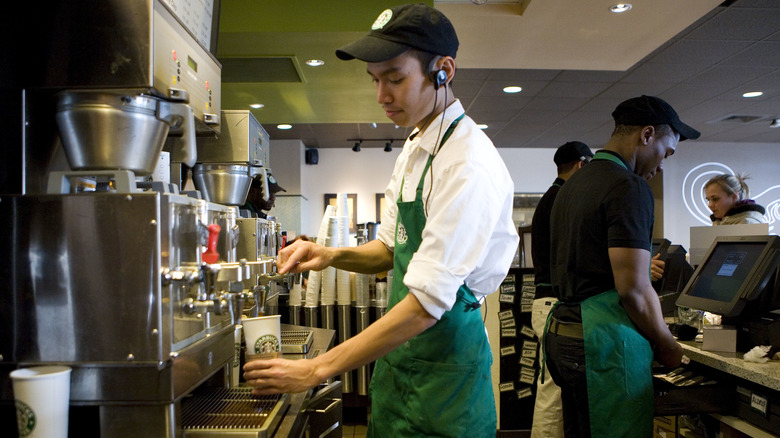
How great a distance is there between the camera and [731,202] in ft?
13.7

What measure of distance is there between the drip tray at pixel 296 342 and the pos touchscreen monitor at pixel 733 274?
1.56 m

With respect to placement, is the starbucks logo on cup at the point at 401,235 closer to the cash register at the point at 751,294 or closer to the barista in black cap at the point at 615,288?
the barista in black cap at the point at 615,288

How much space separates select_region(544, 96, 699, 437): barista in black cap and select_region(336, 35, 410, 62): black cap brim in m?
1.03

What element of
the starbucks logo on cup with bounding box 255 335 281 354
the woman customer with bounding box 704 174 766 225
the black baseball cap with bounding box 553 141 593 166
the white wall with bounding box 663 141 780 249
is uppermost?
the white wall with bounding box 663 141 780 249

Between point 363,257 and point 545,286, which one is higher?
point 363,257

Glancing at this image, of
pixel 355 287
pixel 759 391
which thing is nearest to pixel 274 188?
pixel 355 287

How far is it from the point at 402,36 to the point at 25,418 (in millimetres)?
1011

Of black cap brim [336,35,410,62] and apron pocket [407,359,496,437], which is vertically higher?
black cap brim [336,35,410,62]

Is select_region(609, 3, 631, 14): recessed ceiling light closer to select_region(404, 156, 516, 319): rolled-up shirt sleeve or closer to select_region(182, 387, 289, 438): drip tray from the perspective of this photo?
Answer: select_region(404, 156, 516, 319): rolled-up shirt sleeve

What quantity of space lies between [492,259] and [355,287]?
2.77 m

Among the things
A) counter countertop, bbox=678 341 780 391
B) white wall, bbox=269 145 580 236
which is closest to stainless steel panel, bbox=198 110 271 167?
counter countertop, bbox=678 341 780 391

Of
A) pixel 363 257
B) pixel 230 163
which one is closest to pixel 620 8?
pixel 230 163

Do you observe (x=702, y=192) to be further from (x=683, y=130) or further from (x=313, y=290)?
(x=683, y=130)

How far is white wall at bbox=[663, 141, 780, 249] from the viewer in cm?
905
